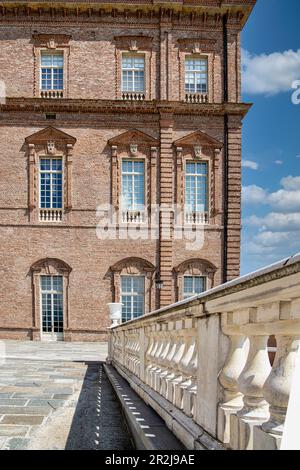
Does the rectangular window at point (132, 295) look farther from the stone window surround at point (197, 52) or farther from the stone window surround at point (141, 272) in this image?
the stone window surround at point (197, 52)

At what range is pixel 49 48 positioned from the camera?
967 inches

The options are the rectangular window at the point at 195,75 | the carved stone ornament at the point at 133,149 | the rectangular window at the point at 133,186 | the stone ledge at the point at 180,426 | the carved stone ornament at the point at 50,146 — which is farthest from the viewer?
the rectangular window at the point at 195,75

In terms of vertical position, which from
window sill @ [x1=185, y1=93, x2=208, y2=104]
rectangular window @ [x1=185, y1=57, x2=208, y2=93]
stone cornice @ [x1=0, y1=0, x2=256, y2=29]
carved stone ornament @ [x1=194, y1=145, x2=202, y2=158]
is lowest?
carved stone ornament @ [x1=194, y1=145, x2=202, y2=158]

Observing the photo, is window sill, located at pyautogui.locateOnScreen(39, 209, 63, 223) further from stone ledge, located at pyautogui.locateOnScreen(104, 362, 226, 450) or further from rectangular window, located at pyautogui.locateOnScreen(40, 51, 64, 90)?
stone ledge, located at pyautogui.locateOnScreen(104, 362, 226, 450)

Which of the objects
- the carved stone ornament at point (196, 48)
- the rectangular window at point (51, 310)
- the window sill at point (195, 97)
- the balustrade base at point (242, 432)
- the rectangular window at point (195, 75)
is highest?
the carved stone ornament at point (196, 48)

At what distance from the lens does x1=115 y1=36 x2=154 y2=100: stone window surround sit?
24.6 m

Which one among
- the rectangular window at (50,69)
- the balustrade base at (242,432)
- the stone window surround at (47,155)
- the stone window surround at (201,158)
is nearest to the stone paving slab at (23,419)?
the balustrade base at (242,432)

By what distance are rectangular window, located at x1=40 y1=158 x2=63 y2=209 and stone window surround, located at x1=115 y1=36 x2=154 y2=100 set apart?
4436 mm

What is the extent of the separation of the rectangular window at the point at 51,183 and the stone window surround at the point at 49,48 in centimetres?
327

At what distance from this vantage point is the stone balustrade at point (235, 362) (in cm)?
209

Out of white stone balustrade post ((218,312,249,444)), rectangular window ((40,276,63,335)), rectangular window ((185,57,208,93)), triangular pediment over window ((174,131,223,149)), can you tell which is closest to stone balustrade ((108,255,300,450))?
white stone balustrade post ((218,312,249,444))

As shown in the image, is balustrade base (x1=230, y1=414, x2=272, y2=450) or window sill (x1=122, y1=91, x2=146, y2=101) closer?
balustrade base (x1=230, y1=414, x2=272, y2=450)

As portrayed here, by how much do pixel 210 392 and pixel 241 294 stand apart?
32.5 inches

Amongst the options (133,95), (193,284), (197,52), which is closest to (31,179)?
(133,95)
